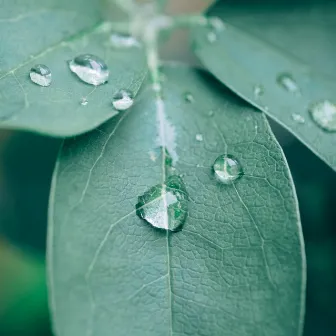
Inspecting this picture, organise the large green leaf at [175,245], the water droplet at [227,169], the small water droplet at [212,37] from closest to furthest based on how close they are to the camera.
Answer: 1. the large green leaf at [175,245]
2. the water droplet at [227,169]
3. the small water droplet at [212,37]

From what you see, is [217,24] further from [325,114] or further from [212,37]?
[325,114]

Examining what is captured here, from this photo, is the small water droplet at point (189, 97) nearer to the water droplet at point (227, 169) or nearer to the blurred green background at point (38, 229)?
the water droplet at point (227, 169)

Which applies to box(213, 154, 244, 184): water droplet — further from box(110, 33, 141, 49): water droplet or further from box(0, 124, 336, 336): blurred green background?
box(0, 124, 336, 336): blurred green background

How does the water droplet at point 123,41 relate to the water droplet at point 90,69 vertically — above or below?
above

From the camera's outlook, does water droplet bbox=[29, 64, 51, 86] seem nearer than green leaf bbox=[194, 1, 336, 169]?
Yes

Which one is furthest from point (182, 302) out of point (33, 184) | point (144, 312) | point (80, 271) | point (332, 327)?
point (33, 184)

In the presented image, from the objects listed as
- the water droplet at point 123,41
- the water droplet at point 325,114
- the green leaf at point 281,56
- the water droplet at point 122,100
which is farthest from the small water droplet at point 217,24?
the water droplet at point 122,100

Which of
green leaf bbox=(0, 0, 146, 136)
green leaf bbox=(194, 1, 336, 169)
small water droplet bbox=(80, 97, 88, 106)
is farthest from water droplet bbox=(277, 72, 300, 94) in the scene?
small water droplet bbox=(80, 97, 88, 106)
